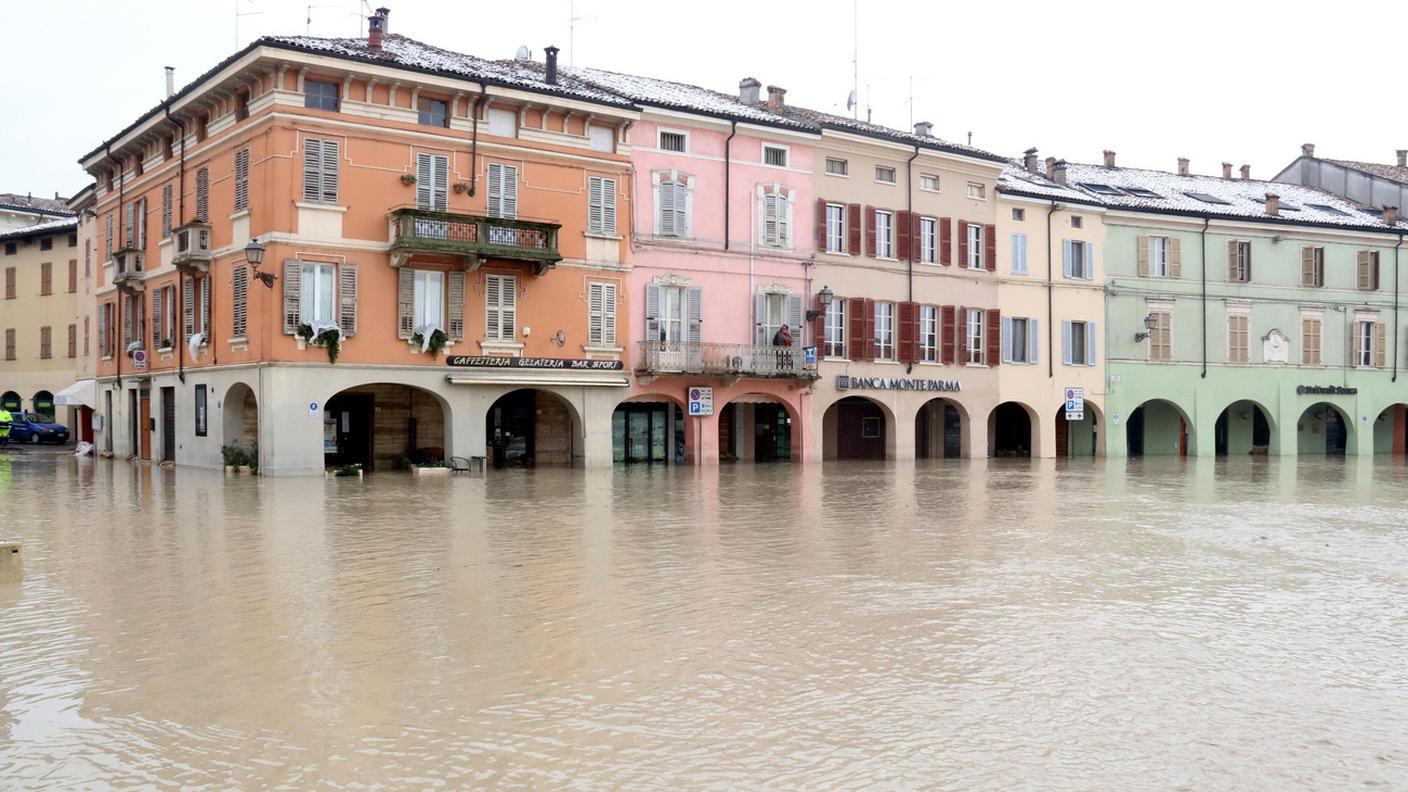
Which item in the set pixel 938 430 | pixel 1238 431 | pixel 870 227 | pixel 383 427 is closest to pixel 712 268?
pixel 870 227

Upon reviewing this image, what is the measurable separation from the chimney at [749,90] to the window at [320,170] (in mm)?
15314

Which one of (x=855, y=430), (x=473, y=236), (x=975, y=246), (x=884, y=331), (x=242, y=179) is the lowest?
(x=855, y=430)

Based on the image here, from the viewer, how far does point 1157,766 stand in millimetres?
6246

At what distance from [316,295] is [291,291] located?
0.59m

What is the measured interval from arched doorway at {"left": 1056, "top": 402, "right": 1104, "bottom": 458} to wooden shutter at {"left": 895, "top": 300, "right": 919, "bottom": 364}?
840cm

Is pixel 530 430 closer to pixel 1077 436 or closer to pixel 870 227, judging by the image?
pixel 870 227

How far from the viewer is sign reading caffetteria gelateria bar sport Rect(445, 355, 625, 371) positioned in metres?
29.6

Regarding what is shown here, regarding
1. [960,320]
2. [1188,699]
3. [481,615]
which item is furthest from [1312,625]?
[960,320]

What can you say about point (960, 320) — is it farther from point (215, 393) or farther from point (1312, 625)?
point (1312, 625)

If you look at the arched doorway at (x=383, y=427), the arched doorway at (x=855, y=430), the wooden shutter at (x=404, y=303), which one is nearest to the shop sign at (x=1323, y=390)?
the arched doorway at (x=855, y=430)

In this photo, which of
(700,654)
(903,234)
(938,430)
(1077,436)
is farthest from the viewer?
(1077,436)

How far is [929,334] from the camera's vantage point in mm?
39500

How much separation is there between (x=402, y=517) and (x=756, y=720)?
12.6 metres

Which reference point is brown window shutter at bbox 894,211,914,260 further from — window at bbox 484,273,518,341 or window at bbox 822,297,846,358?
window at bbox 484,273,518,341
